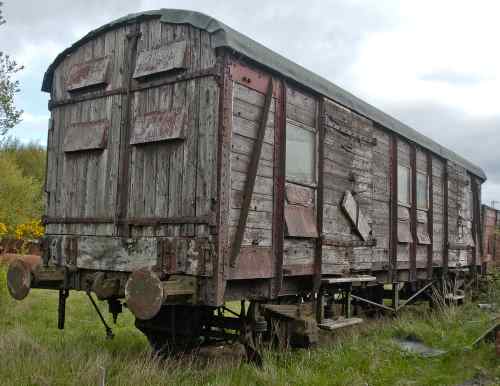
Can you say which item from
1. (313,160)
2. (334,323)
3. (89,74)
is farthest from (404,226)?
(89,74)

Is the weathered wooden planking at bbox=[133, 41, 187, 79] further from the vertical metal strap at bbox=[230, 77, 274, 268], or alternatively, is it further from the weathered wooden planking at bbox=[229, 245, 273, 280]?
the weathered wooden planking at bbox=[229, 245, 273, 280]

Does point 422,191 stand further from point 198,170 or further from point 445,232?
point 198,170

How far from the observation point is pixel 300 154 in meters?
6.54

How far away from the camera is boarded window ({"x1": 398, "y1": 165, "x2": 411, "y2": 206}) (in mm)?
9680

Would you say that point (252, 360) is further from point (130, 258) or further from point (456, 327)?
point (456, 327)

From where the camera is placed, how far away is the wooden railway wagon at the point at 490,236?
49.5 feet

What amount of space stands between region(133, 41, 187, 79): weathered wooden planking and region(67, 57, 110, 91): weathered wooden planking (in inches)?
23.5

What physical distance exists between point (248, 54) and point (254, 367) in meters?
3.38

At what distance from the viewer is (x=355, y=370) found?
19.4ft

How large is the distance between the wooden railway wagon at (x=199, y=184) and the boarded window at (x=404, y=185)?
1.86m

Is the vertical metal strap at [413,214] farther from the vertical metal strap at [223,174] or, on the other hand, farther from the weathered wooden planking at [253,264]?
the vertical metal strap at [223,174]

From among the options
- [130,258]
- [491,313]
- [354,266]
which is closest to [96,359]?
[130,258]

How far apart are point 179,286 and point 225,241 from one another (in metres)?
0.62

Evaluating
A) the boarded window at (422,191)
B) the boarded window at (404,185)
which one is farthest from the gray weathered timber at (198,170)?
the boarded window at (422,191)
